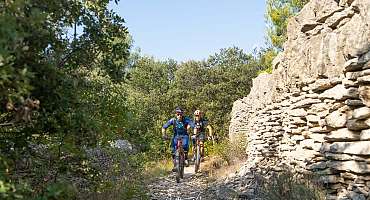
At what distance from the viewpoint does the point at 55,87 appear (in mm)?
2955

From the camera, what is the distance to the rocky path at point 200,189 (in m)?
6.98

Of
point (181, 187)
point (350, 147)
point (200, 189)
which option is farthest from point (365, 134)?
point (181, 187)

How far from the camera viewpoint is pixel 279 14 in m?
21.8

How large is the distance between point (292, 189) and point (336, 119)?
1113mm

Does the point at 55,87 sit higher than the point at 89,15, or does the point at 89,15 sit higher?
the point at 89,15

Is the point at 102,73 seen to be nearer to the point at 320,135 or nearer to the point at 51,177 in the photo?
the point at 51,177

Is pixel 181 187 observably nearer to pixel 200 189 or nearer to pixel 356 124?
pixel 200 189

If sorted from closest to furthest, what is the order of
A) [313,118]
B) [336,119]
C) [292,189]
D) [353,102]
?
[353,102], [336,119], [292,189], [313,118]

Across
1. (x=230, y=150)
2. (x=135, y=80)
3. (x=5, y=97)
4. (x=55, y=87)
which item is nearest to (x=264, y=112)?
(x=230, y=150)

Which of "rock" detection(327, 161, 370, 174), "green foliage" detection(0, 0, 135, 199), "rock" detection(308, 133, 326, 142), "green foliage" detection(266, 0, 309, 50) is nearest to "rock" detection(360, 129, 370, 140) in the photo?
"rock" detection(327, 161, 370, 174)

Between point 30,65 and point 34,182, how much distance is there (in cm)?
117

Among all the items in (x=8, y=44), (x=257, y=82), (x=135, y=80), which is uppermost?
(x=135, y=80)

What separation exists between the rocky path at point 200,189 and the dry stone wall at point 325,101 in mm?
816

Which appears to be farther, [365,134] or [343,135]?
[343,135]
